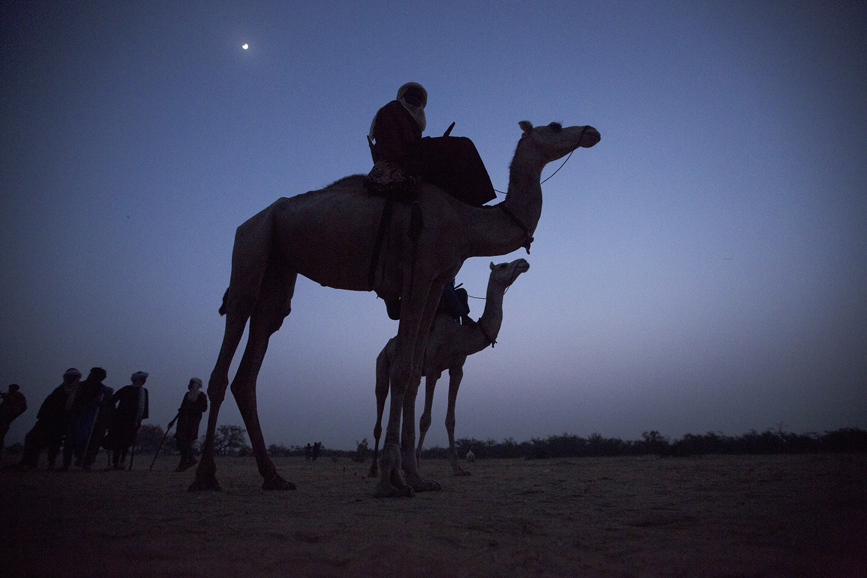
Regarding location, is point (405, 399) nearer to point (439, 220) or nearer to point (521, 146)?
point (439, 220)

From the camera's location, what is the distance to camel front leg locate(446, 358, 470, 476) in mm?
7873

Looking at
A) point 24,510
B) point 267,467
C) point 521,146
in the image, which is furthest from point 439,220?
point 24,510

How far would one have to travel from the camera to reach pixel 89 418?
392 inches

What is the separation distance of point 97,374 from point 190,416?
6.96 feet

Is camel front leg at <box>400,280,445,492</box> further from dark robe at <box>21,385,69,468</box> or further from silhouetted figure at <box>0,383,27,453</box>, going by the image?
silhouetted figure at <box>0,383,27,453</box>

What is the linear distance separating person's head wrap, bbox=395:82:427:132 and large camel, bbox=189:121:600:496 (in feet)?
3.24

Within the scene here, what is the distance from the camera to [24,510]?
2578 mm

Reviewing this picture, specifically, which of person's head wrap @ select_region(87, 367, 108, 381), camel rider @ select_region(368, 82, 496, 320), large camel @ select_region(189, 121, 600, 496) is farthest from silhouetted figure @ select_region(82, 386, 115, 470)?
camel rider @ select_region(368, 82, 496, 320)

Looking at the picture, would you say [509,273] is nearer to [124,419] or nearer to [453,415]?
[453,415]

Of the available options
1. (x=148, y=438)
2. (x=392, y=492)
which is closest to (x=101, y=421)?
(x=392, y=492)

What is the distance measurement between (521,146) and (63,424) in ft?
34.0

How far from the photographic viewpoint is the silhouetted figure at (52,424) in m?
9.13

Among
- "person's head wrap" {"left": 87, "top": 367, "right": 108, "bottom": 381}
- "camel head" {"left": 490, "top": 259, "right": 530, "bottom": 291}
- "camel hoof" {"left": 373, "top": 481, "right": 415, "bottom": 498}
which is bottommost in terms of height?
"camel hoof" {"left": 373, "top": 481, "right": 415, "bottom": 498}

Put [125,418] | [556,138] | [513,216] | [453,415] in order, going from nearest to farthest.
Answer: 1. [513,216]
2. [556,138]
3. [453,415]
4. [125,418]
